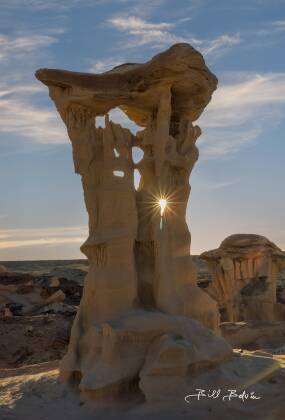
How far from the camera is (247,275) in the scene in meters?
22.1

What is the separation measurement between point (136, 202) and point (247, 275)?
11952 mm

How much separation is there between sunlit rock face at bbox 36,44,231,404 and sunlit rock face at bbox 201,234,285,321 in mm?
10693

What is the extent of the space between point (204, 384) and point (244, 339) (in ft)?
29.6

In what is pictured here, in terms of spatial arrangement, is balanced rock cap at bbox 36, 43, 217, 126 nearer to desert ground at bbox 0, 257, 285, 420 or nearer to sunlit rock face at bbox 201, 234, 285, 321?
desert ground at bbox 0, 257, 285, 420

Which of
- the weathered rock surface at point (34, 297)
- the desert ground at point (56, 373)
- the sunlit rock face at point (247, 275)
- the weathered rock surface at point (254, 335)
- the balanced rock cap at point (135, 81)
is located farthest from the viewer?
the weathered rock surface at point (34, 297)

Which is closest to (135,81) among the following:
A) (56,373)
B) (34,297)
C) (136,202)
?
(136,202)

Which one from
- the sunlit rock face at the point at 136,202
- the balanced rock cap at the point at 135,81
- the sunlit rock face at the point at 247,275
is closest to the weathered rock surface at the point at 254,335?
the sunlit rock face at the point at 247,275

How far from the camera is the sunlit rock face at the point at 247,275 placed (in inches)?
848

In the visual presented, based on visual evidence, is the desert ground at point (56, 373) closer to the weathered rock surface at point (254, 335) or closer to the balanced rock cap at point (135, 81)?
the weathered rock surface at point (254, 335)

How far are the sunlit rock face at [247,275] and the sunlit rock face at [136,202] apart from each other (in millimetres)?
10693

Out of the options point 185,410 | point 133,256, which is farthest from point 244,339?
point 185,410

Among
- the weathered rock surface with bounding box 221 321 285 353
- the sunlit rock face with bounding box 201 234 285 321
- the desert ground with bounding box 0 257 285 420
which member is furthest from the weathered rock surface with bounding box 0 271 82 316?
the weathered rock surface with bounding box 221 321 285 353

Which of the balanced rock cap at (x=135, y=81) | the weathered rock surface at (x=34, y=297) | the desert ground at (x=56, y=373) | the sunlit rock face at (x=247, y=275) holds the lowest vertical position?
the desert ground at (x=56, y=373)

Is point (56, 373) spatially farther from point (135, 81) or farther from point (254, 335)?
point (254, 335)
